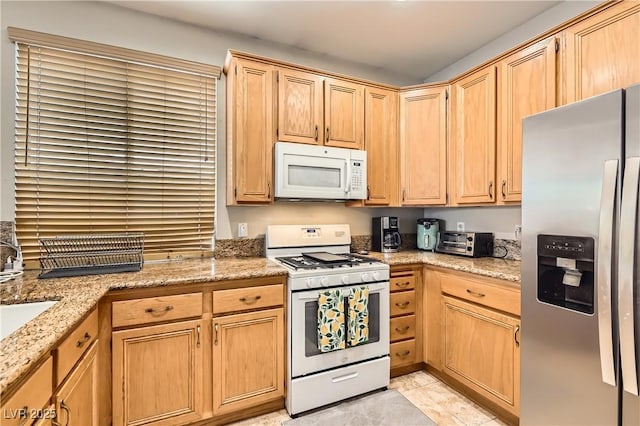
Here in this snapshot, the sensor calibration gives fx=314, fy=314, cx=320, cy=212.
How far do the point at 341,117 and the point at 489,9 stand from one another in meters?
1.30

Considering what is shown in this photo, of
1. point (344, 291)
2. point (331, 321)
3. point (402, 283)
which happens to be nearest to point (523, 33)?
point (402, 283)

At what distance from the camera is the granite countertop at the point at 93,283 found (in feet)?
2.91

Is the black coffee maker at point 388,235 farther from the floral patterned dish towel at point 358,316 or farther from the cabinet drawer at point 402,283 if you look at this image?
the floral patterned dish towel at point 358,316

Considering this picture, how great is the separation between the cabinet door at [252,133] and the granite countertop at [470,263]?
1.14 metres

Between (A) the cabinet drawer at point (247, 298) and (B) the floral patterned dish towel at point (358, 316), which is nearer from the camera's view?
(A) the cabinet drawer at point (247, 298)

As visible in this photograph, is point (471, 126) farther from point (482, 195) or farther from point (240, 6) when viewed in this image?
point (240, 6)

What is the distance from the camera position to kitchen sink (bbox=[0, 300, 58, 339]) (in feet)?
4.15

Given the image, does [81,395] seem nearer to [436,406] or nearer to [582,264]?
[436,406]

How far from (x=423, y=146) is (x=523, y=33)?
1.10 m

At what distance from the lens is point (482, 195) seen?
2.42m

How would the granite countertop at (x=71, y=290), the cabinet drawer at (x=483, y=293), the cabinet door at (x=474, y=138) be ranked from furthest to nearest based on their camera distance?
the cabinet door at (x=474, y=138) < the cabinet drawer at (x=483, y=293) < the granite countertop at (x=71, y=290)

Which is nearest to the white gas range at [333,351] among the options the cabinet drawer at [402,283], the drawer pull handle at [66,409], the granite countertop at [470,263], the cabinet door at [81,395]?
the cabinet drawer at [402,283]

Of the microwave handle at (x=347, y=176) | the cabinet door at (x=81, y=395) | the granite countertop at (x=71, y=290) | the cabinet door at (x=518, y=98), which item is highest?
the cabinet door at (x=518, y=98)

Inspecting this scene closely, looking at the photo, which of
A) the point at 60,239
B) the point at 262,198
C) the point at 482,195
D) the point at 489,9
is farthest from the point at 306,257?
the point at 489,9
